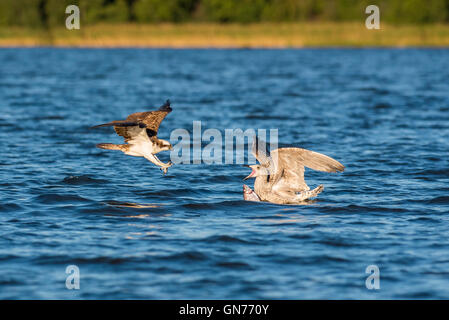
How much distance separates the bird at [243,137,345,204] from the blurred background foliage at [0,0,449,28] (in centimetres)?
6232

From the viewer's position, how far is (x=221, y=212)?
12.8 metres

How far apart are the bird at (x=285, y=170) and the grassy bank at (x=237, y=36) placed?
170ft

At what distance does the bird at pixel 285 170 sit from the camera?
1236cm

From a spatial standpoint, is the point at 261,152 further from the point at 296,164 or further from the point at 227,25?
the point at 227,25

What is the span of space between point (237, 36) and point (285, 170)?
180 ft

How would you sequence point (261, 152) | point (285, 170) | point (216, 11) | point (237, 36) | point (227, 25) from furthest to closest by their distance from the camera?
point (216, 11), point (227, 25), point (237, 36), point (285, 170), point (261, 152)

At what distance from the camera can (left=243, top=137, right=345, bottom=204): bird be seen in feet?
40.5

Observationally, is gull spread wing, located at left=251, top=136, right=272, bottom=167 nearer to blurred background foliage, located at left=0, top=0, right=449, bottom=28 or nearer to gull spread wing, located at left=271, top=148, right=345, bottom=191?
gull spread wing, located at left=271, top=148, right=345, bottom=191

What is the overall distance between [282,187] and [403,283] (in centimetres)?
392

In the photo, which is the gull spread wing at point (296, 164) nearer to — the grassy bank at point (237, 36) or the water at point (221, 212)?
the water at point (221, 212)

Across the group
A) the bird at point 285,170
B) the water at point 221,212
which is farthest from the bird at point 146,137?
the bird at point 285,170

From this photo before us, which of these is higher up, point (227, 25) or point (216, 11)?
point (216, 11)

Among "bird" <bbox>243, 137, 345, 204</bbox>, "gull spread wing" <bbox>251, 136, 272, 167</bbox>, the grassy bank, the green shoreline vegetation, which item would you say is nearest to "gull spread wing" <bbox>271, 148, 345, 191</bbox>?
"bird" <bbox>243, 137, 345, 204</bbox>

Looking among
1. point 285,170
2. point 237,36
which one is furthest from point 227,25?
point 285,170
